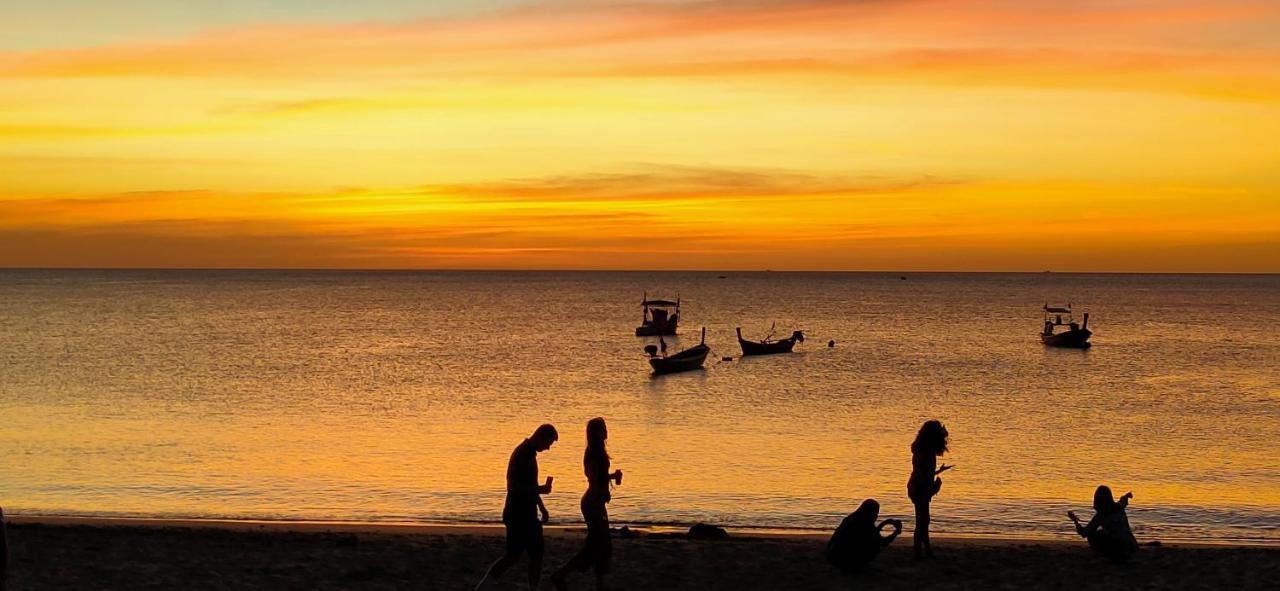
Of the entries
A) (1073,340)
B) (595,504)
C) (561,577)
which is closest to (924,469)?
(595,504)

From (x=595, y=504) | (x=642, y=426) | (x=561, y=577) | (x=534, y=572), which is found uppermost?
(x=595, y=504)

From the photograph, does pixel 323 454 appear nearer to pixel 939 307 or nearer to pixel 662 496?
pixel 662 496

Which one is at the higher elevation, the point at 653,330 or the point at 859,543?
the point at 859,543

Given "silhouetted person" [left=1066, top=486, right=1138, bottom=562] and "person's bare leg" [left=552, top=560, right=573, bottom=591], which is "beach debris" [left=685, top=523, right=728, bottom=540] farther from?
"person's bare leg" [left=552, top=560, right=573, bottom=591]

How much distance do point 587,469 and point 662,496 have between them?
11.9 metres

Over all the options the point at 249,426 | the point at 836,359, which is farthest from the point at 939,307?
the point at 249,426

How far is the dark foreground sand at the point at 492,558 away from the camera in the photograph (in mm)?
13828

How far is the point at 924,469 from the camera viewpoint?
1434 centimetres

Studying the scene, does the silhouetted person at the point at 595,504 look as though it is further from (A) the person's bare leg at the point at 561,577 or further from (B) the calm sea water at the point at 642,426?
(B) the calm sea water at the point at 642,426

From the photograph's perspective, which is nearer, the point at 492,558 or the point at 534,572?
the point at 534,572

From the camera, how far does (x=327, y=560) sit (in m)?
15.1

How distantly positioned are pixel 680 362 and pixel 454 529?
1670 inches

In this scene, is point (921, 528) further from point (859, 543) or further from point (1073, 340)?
point (1073, 340)

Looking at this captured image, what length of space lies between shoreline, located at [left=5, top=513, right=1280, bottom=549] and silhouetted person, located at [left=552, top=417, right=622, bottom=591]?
16.5 ft
